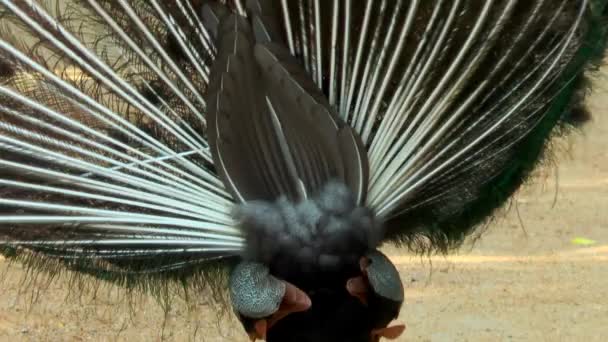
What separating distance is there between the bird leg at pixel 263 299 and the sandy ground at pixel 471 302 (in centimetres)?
107

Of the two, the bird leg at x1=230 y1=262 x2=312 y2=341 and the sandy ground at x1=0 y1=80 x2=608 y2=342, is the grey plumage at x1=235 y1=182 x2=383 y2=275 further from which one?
the sandy ground at x1=0 y1=80 x2=608 y2=342

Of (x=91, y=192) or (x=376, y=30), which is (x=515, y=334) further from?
(x=91, y=192)

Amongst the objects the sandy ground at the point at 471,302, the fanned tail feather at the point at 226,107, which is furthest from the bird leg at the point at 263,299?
the sandy ground at the point at 471,302

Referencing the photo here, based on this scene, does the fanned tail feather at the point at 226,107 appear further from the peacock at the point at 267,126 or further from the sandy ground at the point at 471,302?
the sandy ground at the point at 471,302

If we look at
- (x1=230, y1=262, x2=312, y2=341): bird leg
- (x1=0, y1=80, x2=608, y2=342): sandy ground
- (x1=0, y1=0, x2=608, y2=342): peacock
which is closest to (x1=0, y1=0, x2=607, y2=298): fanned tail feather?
(x1=0, y1=0, x2=608, y2=342): peacock

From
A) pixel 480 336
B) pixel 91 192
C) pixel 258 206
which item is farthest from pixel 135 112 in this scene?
pixel 480 336

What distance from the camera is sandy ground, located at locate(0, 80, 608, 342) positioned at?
3416mm

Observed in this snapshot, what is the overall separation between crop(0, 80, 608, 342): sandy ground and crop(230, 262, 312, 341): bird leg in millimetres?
1068

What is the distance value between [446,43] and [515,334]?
4.82 ft

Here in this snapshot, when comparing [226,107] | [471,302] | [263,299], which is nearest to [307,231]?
[263,299]

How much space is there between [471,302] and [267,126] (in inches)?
66.3

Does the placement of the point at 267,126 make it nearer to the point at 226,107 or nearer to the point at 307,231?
the point at 226,107

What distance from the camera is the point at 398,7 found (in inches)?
89.9

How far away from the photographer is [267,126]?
220 centimetres
